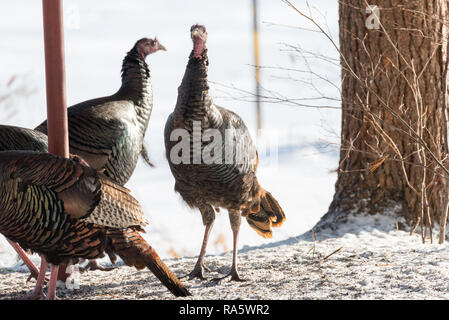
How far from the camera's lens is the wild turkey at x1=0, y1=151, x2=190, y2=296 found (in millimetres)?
3393

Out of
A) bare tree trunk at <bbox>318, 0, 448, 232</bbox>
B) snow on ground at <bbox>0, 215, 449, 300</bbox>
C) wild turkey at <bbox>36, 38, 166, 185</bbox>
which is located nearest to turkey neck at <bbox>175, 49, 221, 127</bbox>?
wild turkey at <bbox>36, 38, 166, 185</bbox>

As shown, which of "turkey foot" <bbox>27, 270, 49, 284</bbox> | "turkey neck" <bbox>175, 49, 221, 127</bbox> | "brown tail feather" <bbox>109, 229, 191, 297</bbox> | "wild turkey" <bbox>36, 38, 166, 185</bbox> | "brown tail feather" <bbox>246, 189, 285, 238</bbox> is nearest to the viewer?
"brown tail feather" <bbox>109, 229, 191, 297</bbox>

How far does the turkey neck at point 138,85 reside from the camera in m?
5.04

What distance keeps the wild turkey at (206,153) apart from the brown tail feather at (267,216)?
0.36 meters

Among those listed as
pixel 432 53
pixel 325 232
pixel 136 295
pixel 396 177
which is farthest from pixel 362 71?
pixel 136 295

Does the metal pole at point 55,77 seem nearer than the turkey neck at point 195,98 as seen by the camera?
Yes

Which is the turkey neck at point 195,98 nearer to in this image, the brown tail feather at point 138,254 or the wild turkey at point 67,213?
the wild turkey at point 67,213

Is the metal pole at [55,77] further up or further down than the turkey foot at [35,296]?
further up

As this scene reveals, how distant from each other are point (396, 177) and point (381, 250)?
3.10 feet

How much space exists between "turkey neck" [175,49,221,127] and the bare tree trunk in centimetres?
135

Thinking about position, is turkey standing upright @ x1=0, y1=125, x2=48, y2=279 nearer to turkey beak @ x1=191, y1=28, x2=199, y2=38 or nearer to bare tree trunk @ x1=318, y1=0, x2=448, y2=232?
turkey beak @ x1=191, y1=28, x2=199, y2=38

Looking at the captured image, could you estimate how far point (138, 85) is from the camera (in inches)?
201

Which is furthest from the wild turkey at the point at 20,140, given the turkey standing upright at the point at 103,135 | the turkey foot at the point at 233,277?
the turkey foot at the point at 233,277
